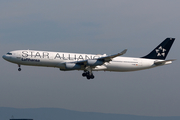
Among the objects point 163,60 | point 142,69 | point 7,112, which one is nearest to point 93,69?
point 142,69

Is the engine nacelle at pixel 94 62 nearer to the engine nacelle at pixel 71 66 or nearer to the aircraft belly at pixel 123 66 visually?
the engine nacelle at pixel 71 66

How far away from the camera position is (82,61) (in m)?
55.9

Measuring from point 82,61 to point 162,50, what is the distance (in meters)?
22.2

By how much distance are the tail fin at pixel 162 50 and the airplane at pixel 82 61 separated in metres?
2.61

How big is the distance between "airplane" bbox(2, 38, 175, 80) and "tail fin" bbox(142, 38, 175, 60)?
261 cm

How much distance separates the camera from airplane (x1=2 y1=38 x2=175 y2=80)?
5478 centimetres

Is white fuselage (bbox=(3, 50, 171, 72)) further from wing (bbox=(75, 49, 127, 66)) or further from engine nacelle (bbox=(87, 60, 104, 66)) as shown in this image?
engine nacelle (bbox=(87, 60, 104, 66))

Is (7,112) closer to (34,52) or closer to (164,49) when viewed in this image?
(34,52)

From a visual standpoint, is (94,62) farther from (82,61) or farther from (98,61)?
(82,61)

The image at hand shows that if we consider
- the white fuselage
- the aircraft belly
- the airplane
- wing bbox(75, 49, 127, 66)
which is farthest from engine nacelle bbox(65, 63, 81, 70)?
the aircraft belly

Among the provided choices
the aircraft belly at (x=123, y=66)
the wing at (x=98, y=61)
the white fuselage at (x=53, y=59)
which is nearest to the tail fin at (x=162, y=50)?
the aircraft belly at (x=123, y=66)

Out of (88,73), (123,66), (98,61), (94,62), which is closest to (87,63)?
(94,62)

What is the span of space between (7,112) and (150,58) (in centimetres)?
7065

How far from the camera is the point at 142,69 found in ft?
208
